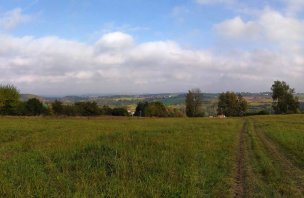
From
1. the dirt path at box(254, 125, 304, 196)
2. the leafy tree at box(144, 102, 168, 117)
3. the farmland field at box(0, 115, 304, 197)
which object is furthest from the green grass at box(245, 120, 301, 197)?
the leafy tree at box(144, 102, 168, 117)

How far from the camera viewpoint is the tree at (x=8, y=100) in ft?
323

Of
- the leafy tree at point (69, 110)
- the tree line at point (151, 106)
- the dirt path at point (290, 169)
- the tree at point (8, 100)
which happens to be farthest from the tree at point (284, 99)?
the dirt path at point (290, 169)

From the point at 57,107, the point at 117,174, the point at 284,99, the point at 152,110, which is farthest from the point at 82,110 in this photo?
the point at 117,174

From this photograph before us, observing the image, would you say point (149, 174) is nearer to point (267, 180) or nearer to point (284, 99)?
point (267, 180)

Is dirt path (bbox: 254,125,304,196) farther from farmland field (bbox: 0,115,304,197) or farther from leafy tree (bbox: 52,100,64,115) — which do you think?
leafy tree (bbox: 52,100,64,115)

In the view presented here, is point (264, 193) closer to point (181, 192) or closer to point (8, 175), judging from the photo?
point (181, 192)

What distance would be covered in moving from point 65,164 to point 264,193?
8.55m

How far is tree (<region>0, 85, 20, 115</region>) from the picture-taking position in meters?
98.3

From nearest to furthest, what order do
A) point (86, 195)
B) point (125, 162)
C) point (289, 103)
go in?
1. point (86, 195)
2. point (125, 162)
3. point (289, 103)

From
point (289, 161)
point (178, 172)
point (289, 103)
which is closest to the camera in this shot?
A: point (178, 172)

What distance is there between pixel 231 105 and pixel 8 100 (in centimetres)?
7389

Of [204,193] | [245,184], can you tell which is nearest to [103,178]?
[204,193]

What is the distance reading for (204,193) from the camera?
11641 millimetres

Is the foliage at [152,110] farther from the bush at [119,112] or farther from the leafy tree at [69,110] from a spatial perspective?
the leafy tree at [69,110]
